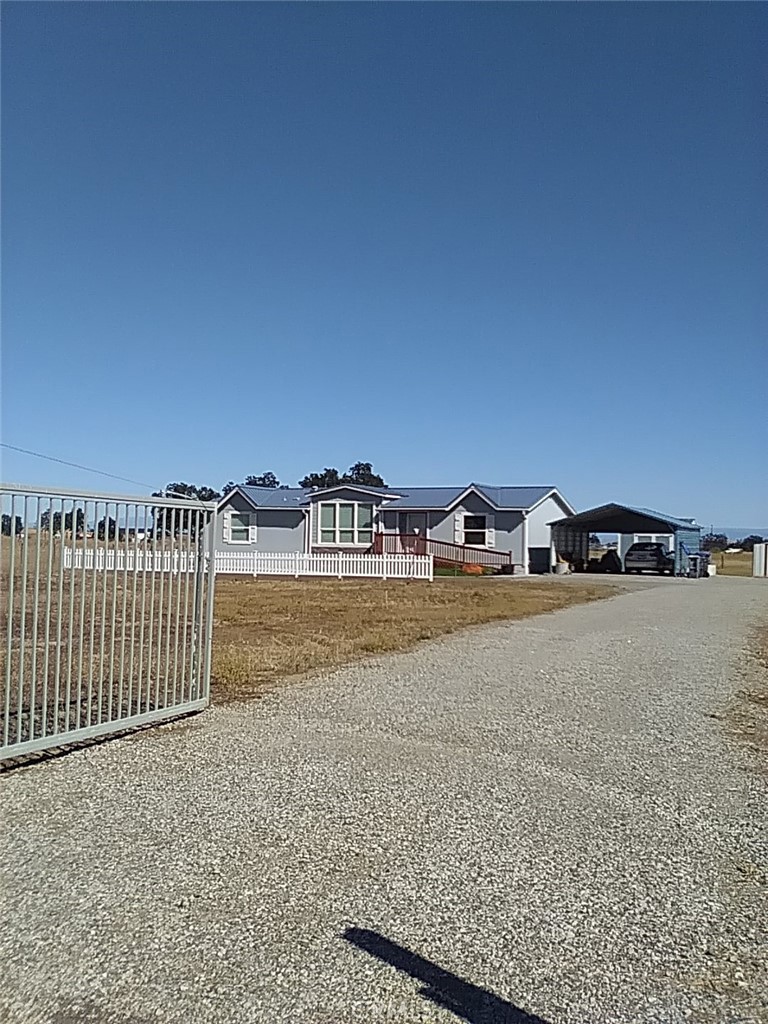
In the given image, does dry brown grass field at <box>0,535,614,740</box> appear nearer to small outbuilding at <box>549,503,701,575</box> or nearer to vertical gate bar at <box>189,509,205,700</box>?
vertical gate bar at <box>189,509,205,700</box>

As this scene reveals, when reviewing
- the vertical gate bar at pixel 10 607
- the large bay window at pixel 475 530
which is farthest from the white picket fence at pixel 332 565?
the vertical gate bar at pixel 10 607

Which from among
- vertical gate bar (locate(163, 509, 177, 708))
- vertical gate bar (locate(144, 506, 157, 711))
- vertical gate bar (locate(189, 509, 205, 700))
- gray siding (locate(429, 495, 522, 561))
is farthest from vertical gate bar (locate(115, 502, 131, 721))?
gray siding (locate(429, 495, 522, 561))

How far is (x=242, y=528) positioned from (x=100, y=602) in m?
34.5

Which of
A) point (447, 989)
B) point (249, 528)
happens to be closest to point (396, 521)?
point (249, 528)

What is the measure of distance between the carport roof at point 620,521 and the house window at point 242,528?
545 inches

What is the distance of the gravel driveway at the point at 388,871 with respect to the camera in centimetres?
296

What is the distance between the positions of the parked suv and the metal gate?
35.9 meters

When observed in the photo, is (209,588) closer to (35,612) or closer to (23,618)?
(35,612)

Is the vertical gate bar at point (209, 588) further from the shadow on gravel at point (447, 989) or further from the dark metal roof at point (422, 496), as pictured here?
the dark metal roof at point (422, 496)

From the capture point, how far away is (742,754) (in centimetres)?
646

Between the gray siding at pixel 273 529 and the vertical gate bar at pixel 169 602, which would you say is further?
the gray siding at pixel 273 529

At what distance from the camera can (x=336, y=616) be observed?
16281 mm

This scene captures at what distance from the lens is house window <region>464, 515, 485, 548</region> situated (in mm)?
38781

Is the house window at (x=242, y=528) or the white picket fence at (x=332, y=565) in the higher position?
the house window at (x=242, y=528)
